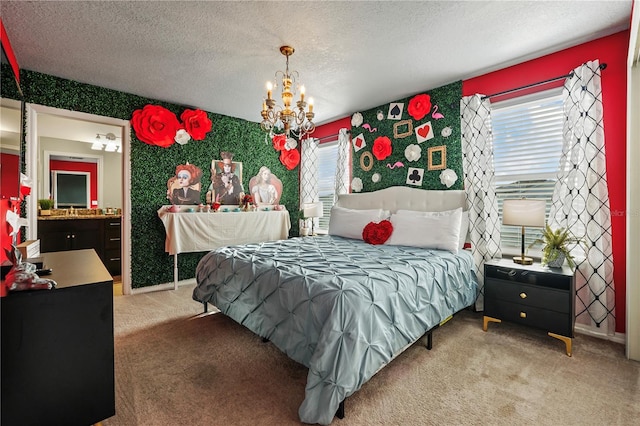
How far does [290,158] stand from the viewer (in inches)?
211

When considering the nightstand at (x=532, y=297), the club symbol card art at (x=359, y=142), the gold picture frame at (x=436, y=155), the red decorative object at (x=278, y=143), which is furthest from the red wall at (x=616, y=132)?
the red decorative object at (x=278, y=143)

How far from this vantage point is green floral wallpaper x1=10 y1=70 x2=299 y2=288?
3.26m

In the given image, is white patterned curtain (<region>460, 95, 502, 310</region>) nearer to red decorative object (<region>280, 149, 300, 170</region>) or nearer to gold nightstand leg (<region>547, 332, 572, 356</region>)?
gold nightstand leg (<region>547, 332, 572, 356</region>)

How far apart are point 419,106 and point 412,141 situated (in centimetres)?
43

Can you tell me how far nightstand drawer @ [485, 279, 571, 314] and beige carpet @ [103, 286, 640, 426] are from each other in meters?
0.32

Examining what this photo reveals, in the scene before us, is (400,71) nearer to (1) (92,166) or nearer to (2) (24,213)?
(2) (24,213)

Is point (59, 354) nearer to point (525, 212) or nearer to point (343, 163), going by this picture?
point (525, 212)

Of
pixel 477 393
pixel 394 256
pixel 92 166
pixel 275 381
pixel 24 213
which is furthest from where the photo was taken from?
pixel 92 166

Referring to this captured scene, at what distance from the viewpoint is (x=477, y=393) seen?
1.74m

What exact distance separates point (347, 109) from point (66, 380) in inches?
162

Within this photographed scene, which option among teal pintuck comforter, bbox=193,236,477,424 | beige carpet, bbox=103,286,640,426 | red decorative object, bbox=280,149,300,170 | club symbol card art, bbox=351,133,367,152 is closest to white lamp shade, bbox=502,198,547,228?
teal pintuck comforter, bbox=193,236,477,424

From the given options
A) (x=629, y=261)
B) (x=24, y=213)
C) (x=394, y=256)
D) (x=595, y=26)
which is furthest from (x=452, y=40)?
(x=24, y=213)

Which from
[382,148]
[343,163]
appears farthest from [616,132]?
[343,163]

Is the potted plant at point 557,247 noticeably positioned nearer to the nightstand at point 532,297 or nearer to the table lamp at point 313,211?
the nightstand at point 532,297
